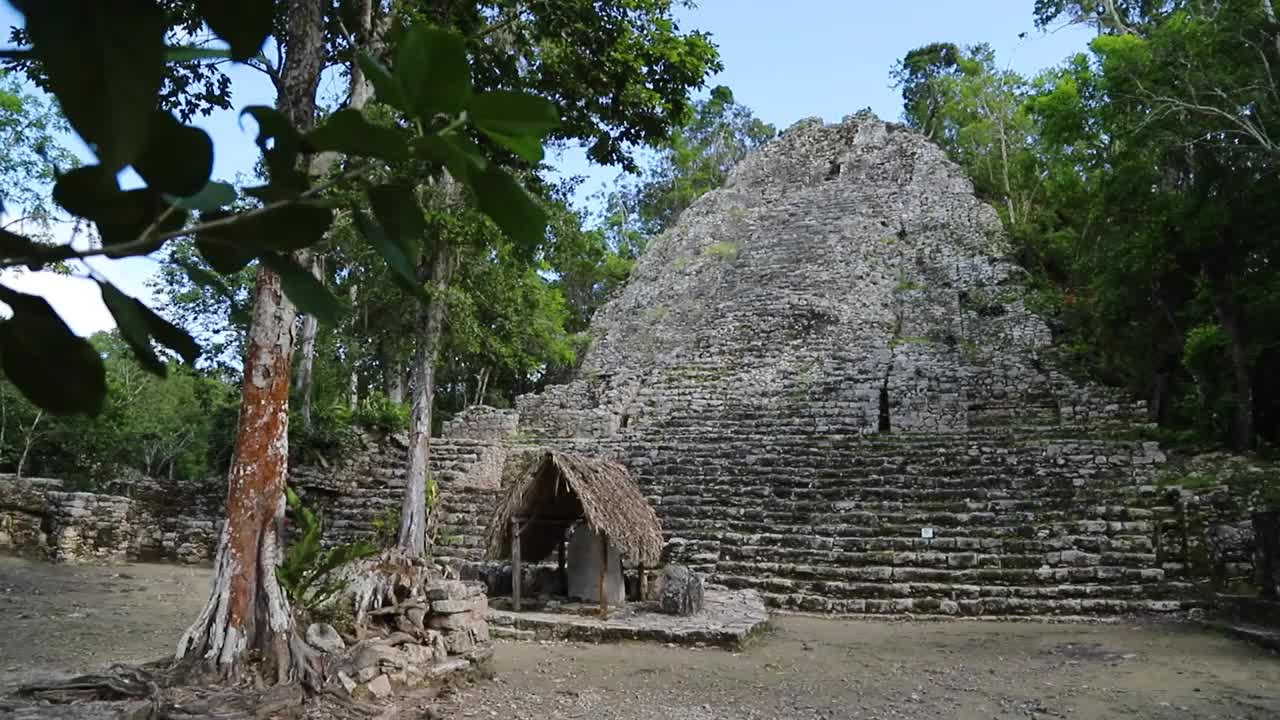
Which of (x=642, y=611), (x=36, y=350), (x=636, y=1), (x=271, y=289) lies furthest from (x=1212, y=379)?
(x=36, y=350)

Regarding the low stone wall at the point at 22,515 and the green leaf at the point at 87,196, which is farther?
the low stone wall at the point at 22,515

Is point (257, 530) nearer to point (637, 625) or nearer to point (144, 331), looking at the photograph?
point (637, 625)

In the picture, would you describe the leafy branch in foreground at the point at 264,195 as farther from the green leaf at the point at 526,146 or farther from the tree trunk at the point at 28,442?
the tree trunk at the point at 28,442

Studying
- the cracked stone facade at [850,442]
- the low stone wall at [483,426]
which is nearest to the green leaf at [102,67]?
the cracked stone facade at [850,442]

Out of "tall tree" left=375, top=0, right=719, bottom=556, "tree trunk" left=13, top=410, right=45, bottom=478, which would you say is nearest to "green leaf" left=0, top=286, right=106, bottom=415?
"tall tree" left=375, top=0, right=719, bottom=556

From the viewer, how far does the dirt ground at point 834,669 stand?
5434 mm

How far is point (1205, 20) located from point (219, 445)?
15.2m

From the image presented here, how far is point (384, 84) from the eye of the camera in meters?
0.51

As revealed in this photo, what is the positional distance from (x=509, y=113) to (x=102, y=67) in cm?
23

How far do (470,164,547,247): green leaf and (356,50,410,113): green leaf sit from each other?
0.07 metres

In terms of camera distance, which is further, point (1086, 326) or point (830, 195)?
point (830, 195)

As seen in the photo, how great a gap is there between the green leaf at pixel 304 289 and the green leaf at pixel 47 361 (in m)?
0.11

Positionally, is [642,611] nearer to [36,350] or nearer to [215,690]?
[215,690]

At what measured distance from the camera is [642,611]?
27.8ft
